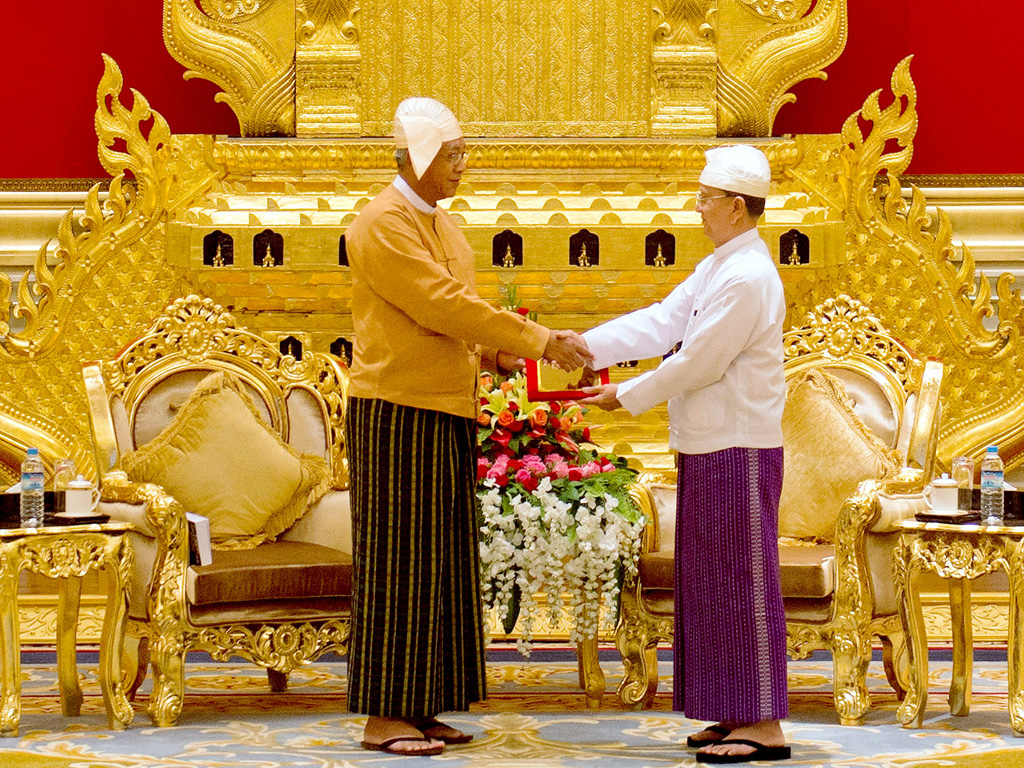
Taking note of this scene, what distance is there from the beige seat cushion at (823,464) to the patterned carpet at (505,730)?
541mm

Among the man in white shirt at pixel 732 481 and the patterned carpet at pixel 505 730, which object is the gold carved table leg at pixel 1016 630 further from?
the man in white shirt at pixel 732 481

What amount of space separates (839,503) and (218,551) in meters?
1.94

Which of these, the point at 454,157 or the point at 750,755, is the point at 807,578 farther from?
the point at 454,157

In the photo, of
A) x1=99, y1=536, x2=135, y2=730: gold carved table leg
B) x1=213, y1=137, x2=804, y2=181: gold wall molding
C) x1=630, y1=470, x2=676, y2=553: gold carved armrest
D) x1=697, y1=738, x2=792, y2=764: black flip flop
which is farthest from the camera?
x1=213, y1=137, x2=804, y2=181: gold wall molding

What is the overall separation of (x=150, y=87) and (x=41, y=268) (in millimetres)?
916

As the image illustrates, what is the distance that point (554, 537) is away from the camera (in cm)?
438

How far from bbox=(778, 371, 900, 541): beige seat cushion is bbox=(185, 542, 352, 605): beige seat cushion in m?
1.44

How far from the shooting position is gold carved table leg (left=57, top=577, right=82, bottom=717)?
432 centimetres

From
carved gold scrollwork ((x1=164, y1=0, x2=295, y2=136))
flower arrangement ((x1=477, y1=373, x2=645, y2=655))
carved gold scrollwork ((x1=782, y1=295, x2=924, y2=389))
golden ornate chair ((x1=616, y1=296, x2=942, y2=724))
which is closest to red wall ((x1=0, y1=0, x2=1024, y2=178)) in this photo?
carved gold scrollwork ((x1=164, y1=0, x2=295, y2=136))

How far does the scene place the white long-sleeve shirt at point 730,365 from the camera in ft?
12.3

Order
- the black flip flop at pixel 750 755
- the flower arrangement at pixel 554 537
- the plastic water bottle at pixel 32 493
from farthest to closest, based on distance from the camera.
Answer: the flower arrangement at pixel 554 537, the plastic water bottle at pixel 32 493, the black flip flop at pixel 750 755

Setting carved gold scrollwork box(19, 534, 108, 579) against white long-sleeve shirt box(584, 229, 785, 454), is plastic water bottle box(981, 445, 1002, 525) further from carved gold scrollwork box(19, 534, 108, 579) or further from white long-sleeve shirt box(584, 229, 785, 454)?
carved gold scrollwork box(19, 534, 108, 579)

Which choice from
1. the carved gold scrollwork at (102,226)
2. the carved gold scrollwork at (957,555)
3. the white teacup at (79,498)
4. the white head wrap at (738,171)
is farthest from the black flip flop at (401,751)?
the carved gold scrollwork at (102,226)

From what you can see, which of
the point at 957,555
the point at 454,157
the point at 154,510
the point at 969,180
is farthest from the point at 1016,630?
the point at 969,180
